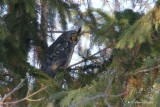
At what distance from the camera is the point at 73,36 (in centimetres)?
358

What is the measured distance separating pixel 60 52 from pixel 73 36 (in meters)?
0.30

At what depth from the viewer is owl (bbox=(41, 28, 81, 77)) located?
3.54m

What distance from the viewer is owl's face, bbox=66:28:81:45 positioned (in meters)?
3.56

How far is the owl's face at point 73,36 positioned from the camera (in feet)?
11.7

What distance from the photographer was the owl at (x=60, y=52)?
354 cm

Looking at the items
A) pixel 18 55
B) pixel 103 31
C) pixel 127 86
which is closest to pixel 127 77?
pixel 127 86

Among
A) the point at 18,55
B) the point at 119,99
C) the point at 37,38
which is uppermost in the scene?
the point at 37,38

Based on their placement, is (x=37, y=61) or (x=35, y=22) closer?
(x=35, y=22)

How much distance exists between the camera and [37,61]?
11.0 feet

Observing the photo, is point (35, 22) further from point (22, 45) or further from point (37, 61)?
point (37, 61)

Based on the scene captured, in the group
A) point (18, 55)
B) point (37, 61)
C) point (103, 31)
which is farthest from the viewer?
point (37, 61)

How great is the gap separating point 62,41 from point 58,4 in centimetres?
76

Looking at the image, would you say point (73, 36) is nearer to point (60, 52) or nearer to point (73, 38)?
point (73, 38)

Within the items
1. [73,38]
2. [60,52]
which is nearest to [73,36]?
[73,38]
